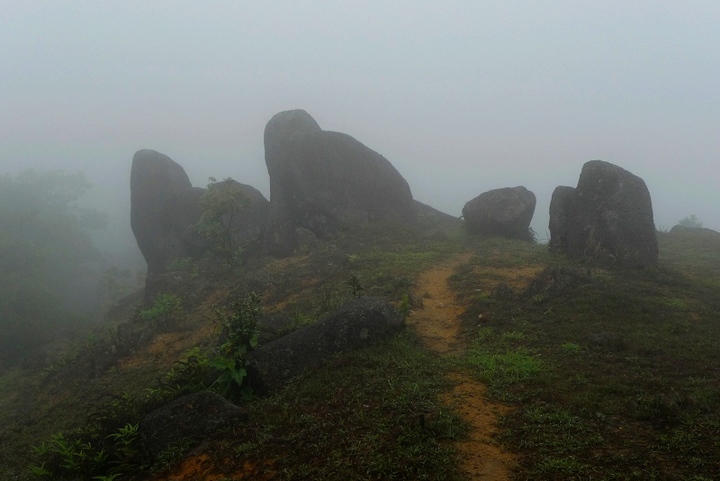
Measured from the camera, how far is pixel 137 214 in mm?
36594

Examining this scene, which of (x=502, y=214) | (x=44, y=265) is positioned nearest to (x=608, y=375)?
(x=502, y=214)

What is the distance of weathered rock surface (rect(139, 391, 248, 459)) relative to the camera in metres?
8.03

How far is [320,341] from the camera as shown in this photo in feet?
34.9

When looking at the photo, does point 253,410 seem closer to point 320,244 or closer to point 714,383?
point 714,383

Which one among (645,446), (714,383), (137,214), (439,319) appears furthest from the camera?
(137,214)

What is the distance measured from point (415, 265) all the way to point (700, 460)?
52.5 ft

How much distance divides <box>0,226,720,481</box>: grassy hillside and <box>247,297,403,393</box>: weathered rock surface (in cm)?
38

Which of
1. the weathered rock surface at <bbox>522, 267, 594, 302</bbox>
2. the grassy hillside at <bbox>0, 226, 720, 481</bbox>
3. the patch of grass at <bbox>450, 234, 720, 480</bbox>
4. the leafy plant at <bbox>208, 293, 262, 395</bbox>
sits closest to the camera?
the patch of grass at <bbox>450, 234, 720, 480</bbox>

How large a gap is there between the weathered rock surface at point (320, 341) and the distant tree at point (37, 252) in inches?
962

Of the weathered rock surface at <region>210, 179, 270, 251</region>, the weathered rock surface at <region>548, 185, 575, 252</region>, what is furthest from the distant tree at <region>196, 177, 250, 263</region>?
the weathered rock surface at <region>548, 185, 575, 252</region>

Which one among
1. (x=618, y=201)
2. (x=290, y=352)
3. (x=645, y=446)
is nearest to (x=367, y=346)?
(x=290, y=352)

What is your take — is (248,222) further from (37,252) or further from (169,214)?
(37,252)

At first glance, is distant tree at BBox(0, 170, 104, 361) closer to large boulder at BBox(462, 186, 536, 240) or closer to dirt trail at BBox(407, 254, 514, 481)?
dirt trail at BBox(407, 254, 514, 481)

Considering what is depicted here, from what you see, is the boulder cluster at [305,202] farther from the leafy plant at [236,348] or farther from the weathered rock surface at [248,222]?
the leafy plant at [236,348]
